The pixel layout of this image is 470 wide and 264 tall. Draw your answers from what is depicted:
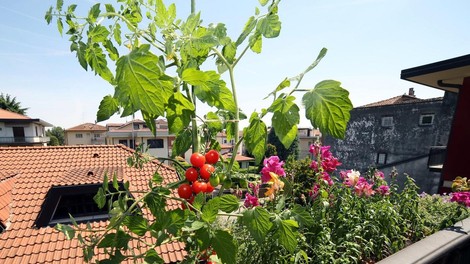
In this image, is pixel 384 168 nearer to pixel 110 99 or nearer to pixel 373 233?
pixel 373 233

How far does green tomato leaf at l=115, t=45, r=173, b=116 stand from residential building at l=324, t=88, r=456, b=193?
14199mm

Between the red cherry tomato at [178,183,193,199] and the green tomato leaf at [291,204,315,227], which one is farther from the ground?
the red cherry tomato at [178,183,193,199]

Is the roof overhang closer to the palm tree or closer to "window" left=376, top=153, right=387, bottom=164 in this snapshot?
"window" left=376, top=153, right=387, bottom=164

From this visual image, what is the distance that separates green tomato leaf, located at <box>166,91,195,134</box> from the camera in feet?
2.12

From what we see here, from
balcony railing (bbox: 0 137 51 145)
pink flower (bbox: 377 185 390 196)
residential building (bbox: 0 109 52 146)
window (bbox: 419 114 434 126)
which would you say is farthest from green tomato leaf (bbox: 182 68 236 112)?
balcony railing (bbox: 0 137 51 145)

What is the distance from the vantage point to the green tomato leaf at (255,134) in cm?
70

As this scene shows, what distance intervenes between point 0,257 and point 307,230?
6661mm

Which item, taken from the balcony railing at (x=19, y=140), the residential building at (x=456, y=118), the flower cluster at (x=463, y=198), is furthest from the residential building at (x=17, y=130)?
the flower cluster at (x=463, y=198)

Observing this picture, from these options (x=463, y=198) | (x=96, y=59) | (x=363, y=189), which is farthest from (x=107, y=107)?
(x=463, y=198)

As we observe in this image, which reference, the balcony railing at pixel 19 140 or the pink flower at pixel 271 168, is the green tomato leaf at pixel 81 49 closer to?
the pink flower at pixel 271 168

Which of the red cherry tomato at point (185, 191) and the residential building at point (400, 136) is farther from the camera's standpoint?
the residential building at point (400, 136)

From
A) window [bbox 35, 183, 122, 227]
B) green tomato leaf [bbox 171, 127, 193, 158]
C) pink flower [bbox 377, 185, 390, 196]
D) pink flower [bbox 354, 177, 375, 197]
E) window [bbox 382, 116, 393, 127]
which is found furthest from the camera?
window [bbox 382, 116, 393, 127]

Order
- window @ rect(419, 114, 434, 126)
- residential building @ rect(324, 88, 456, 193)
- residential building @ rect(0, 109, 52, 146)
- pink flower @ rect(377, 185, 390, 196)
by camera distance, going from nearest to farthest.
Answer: pink flower @ rect(377, 185, 390, 196), residential building @ rect(324, 88, 456, 193), window @ rect(419, 114, 434, 126), residential building @ rect(0, 109, 52, 146)

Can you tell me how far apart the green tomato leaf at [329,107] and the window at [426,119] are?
55.1 feet
